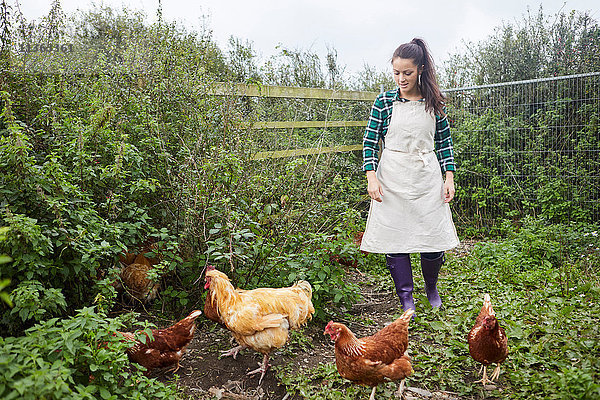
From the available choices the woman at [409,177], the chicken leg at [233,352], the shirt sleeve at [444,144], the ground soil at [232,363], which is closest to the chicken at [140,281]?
the ground soil at [232,363]

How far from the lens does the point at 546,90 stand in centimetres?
656

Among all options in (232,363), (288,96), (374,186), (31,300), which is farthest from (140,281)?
(288,96)

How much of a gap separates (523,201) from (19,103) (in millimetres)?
6134

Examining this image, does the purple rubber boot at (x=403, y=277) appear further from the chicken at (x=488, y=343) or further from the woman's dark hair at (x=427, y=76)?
the woman's dark hair at (x=427, y=76)

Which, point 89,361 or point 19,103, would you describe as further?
point 19,103

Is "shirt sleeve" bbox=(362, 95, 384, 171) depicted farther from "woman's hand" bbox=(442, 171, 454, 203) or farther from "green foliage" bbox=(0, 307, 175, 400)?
"green foliage" bbox=(0, 307, 175, 400)

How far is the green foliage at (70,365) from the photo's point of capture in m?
1.69

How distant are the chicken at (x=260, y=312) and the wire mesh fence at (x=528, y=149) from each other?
4687 millimetres

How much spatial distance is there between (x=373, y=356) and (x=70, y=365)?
154 cm

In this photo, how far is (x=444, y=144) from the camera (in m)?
3.83

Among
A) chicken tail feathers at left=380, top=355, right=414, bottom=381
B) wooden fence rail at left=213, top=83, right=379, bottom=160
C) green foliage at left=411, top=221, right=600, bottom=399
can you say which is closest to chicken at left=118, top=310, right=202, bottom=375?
chicken tail feathers at left=380, top=355, right=414, bottom=381

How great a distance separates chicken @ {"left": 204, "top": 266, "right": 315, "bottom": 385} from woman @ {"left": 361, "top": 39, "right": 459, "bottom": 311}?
3.11 ft

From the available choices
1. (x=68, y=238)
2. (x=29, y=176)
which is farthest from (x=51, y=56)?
(x=68, y=238)

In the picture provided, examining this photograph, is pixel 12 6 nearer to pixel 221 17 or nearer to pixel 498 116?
pixel 221 17
